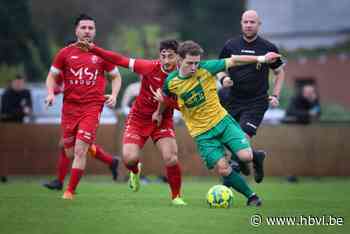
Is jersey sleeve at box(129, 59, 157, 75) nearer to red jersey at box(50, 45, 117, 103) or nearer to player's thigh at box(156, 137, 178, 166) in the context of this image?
player's thigh at box(156, 137, 178, 166)

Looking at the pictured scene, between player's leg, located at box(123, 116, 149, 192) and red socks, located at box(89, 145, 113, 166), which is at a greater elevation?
player's leg, located at box(123, 116, 149, 192)

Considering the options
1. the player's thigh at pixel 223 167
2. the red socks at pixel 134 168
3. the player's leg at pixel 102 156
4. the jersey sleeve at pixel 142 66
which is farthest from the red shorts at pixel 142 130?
the player's leg at pixel 102 156

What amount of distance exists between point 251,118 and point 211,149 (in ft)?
6.88

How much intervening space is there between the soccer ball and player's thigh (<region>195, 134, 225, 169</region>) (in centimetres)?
30

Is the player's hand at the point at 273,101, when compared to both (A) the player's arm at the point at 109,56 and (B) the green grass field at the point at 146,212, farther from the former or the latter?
(A) the player's arm at the point at 109,56

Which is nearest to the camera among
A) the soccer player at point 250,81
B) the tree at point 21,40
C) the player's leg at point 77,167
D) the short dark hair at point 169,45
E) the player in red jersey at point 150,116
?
the short dark hair at point 169,45

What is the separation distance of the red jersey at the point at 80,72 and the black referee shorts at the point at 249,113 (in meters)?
1.87

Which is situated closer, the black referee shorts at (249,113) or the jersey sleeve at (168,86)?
the jersey sleeve at (168,86)

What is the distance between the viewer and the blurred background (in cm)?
2141

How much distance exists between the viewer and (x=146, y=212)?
38.5 ft

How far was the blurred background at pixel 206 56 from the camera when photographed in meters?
21.4

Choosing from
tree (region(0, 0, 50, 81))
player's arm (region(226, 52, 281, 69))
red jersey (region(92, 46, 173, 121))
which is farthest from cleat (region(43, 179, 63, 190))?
tree (region(0, 0, 50, 81))

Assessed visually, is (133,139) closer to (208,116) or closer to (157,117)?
(157,117)

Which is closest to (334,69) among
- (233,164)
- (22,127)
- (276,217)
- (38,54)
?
(38,54)
